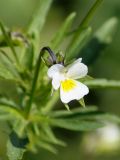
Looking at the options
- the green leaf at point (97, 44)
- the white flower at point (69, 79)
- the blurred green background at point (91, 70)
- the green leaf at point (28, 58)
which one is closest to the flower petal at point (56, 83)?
the white flower at point (69, 79)

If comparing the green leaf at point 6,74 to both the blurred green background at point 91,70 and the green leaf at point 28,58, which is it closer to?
the green leaf at point 28,58

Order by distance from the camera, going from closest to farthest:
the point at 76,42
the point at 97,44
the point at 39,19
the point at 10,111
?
the point at 10,111, the point at 76,42, the point at 39,19, the point at 97,44

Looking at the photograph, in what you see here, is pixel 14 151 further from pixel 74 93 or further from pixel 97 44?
pixel 97 44

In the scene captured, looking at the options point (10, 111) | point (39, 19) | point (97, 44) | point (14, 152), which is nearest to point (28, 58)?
point (10, 111)

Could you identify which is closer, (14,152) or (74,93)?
(74,93)

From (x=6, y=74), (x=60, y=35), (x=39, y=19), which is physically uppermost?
(x=39, y=19)
